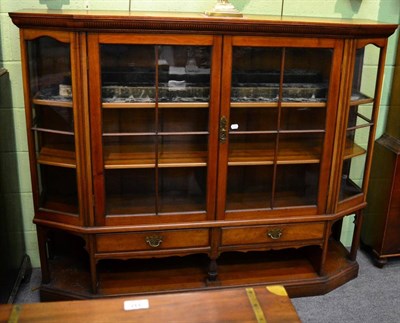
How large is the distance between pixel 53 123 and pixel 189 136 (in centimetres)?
62

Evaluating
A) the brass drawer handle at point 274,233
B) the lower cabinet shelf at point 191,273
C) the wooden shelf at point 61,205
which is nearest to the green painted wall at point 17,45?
the wooden shelf at point 61,205

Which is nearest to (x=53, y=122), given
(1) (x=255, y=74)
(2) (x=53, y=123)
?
(2) (x=53, y=123)

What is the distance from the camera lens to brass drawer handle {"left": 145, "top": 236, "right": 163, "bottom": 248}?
228cm

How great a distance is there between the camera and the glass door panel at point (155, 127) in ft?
6.82

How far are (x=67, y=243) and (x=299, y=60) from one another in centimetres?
158

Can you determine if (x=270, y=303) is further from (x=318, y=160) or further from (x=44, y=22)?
(x=44, y=22)

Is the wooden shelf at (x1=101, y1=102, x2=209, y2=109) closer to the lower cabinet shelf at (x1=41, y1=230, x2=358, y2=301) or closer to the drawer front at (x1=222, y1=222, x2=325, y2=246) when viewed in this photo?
the drawer front at (x1=222, y1=222, x2=325, y2=246)

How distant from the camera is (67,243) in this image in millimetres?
2682

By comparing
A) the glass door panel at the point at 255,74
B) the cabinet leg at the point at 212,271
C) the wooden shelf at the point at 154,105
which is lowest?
the cabinet leg at the point at 212,271

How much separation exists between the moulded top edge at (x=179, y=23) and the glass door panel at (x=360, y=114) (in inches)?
8.5

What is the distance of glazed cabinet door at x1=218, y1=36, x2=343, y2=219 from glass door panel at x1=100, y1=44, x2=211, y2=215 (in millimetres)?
116

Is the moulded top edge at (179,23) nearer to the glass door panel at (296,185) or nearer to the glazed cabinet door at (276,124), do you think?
the glazed cabinet door at (276,124)

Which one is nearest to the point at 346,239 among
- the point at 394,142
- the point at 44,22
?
the point at 394,142

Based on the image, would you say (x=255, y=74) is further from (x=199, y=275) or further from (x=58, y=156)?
(x=199, y=275)
